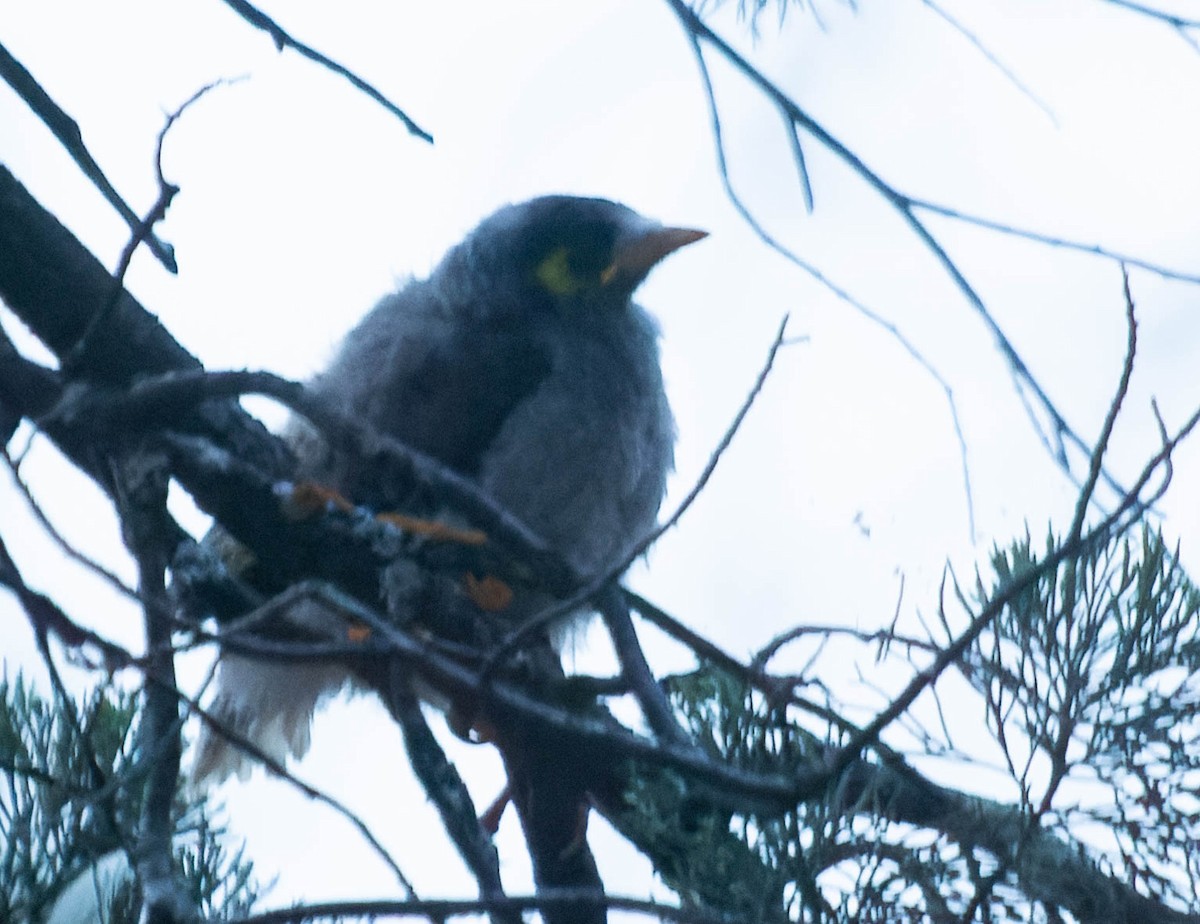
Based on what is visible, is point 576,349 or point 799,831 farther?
point 576,349

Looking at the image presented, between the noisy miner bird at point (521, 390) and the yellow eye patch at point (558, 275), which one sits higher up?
the yellow eye patch at point (558, 275)

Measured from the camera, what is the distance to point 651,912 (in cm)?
87

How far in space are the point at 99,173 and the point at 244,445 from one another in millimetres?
321

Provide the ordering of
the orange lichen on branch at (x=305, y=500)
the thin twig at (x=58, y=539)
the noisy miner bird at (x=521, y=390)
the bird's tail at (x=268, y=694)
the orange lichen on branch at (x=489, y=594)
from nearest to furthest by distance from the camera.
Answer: the thin twig at (x=58, y=539)
the orange lichen on branch at (x=305, y=500)
the orange lichen on branch at (x=489, y=594)
the noisy miner bird at (x=521, y=390)
the bird's tail at (x=268, y=694)

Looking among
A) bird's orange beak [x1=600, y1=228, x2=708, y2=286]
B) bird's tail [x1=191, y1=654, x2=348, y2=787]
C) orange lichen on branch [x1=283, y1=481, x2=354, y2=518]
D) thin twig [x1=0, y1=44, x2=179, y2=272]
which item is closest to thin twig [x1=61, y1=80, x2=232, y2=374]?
thin twig [x1=0, y1=44, x2=179, y2=272]

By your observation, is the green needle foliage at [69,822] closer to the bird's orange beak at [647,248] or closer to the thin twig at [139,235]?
the thin twig at [139,235]

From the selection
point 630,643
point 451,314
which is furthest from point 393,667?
point 451,314

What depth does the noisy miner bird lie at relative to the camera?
1777 millimetres

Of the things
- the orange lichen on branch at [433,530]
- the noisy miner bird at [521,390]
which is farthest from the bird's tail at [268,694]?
the orange lichen on branch at [433,530]

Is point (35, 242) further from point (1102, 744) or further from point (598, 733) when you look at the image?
point (1102, 744)

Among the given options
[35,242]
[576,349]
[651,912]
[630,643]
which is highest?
[576,349]

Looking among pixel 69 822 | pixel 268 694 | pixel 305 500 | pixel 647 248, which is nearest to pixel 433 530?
pixel 305 500

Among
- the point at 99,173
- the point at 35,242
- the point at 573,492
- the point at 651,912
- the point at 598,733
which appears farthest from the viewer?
the point at 573,492

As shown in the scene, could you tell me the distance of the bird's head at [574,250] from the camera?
6.70 feet
